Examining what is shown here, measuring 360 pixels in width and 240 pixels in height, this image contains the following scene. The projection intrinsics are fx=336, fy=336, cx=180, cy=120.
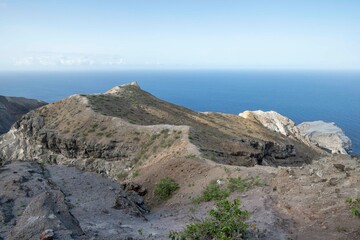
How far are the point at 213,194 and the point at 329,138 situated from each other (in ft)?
384

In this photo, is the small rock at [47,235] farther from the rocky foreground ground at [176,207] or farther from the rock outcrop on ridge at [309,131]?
the rock outcrop on ridge at [309,131]

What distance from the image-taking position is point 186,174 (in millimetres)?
29594

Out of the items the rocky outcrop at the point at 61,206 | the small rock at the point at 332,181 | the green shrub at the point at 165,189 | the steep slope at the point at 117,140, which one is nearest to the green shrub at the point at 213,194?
the green shrub at the point at 165,189

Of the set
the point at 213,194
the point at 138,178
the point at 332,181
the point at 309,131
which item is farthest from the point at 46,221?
the point at 309,131

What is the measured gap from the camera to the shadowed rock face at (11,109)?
10576cm

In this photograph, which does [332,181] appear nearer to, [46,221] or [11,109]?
[46,221]

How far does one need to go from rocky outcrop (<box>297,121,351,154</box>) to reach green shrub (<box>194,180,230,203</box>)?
330 ft

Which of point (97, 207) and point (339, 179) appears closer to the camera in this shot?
point (339, 179)

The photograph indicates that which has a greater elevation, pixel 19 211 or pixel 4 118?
pixel 19 211

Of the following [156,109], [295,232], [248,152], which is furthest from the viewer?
[156,109]

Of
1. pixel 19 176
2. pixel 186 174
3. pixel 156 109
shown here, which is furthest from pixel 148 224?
pixel 156 109

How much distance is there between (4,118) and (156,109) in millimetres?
69424

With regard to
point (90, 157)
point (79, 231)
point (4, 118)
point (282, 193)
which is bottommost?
point (4, 118)

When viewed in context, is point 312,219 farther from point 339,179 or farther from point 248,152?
point 248,152
